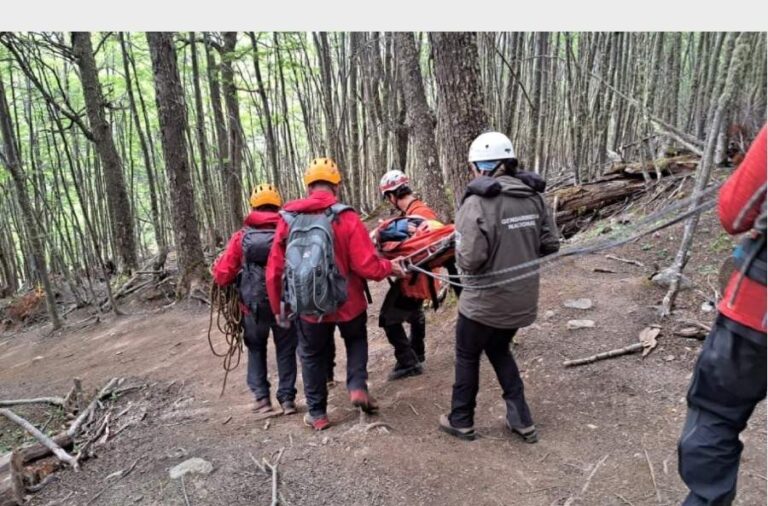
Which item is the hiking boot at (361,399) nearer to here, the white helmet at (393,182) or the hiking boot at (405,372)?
the hiking boot at (405,372)

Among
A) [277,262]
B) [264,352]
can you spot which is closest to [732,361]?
[277,262]

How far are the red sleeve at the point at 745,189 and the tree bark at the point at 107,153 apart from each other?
10.5 metres

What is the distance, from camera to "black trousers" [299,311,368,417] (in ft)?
10.9

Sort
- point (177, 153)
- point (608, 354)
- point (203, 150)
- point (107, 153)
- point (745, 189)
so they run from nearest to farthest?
point (745, 189) < point (608, 354) < point (177, 153) < point (203, 150) < point (107, 153)

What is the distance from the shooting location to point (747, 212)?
1.55 meters

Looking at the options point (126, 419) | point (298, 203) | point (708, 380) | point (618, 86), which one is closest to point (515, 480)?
point (708, 380)

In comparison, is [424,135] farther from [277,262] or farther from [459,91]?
[277,262]

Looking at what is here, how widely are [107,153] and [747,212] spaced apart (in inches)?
446

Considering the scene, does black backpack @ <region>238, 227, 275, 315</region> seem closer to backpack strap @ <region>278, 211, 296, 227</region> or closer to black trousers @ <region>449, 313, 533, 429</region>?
backpack strap @ <region>278, 211, 296, 227</region>

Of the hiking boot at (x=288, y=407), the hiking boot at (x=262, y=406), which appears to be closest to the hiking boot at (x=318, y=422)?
the hiking boot at (x=288, y=407)

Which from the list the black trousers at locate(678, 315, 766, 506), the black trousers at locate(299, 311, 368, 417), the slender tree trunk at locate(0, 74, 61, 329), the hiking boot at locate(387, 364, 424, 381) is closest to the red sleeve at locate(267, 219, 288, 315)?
the black trousers at locate(299, 311, 368, 417)

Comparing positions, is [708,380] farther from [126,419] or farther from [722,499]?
[126,419]

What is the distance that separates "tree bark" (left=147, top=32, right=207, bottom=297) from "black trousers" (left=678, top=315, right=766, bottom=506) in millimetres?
7664

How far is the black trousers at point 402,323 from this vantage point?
12.7 feet
